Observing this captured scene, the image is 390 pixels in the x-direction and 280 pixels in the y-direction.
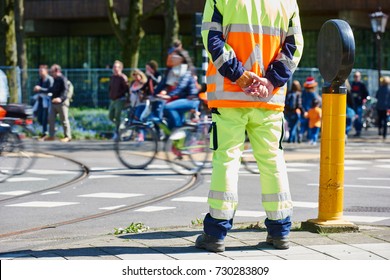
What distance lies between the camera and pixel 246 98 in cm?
729

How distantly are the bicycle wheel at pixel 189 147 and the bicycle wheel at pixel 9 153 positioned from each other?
213cm

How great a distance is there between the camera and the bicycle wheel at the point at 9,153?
14.5 m

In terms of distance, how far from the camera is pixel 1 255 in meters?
7.11

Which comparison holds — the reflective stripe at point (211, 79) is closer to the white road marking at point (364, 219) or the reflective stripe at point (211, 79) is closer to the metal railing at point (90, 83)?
the white road marking at point (364, 219)

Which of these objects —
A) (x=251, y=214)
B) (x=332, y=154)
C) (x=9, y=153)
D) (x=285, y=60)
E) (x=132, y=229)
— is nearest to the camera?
(x=285, y=60)

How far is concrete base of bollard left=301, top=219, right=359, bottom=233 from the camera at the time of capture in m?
8.08

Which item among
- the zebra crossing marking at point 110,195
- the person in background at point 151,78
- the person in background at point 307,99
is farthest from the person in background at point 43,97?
the zebra crossing marking at point 110,195

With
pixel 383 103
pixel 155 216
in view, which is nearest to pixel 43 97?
pixel 383 103

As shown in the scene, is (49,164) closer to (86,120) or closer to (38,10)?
(86,120)

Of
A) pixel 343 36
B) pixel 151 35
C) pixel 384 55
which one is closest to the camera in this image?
pixel 343 36

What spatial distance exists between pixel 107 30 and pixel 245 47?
4189 cm

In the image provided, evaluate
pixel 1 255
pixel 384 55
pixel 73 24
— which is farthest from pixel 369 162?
pixel 73 24

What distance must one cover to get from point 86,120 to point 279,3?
2147 centimetres

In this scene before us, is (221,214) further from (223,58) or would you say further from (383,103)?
(383,103)
